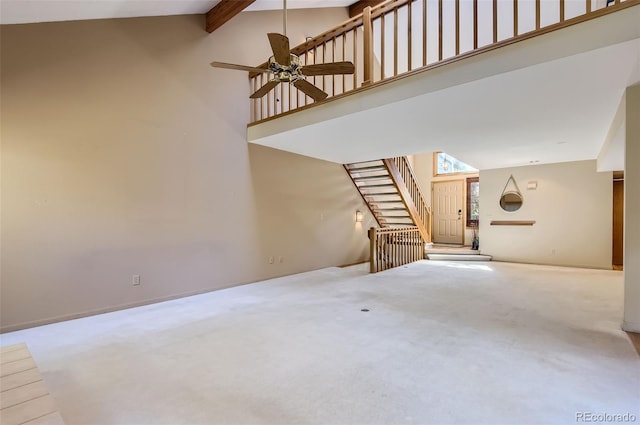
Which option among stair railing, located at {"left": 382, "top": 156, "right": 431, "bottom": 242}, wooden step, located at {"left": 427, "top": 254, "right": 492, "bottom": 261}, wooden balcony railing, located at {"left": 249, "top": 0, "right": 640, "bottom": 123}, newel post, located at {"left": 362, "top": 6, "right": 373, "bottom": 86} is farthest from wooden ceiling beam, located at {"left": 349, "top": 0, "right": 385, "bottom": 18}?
wooden step, located at {"left": 427, "top": 254, "right": 492, "bottom": 261}

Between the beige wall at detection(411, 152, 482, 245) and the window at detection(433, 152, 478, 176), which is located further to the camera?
the beige wall at detection(411, 152, 482, 245)

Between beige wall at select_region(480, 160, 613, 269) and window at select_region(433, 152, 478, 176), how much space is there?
1461mm

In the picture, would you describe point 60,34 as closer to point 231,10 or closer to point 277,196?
point 231,10

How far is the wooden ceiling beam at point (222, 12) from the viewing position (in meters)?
4.33

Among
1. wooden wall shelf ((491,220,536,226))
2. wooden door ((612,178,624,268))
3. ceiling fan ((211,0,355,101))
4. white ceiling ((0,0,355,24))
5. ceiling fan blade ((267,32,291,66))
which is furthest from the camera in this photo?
wooden wall shelf ((491,220,536,226))

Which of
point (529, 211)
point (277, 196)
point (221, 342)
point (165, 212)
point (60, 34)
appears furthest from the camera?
point (529, 211)

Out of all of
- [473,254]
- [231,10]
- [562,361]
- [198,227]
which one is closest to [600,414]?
[562,361]

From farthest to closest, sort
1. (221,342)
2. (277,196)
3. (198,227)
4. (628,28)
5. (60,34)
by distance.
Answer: (277,196), (198,227), (60,34), (221,342), (628,28)

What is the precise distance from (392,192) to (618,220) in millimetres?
4723

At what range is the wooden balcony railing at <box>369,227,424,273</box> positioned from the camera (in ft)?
20.8

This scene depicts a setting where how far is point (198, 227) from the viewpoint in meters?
4.71

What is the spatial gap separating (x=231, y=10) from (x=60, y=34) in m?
2.14

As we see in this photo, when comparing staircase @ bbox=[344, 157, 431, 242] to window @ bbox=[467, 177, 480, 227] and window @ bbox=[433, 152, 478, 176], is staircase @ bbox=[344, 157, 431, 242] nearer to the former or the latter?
window @ bbox=[467, 177, 480, 227]

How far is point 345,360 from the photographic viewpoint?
2.55 metres
